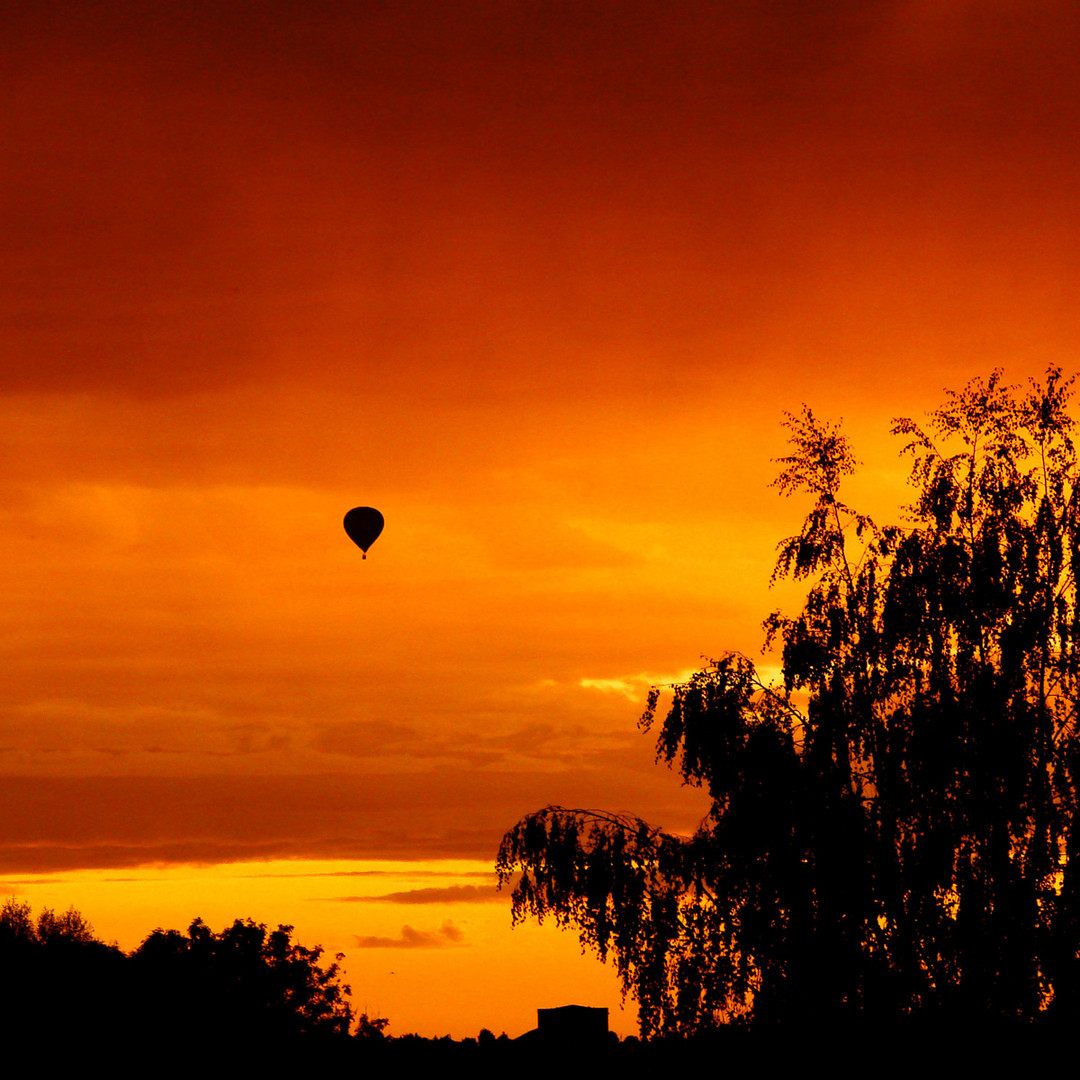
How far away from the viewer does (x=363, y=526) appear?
152 ft

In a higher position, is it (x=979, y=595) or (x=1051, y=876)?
(x=979, y=595)

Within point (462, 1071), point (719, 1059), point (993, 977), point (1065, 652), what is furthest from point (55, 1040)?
point (1065, 652)

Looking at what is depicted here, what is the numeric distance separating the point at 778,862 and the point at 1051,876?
4.10 metres

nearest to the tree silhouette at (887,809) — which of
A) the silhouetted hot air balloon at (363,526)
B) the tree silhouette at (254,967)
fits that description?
the silhouetted hot air balloon at (363,526)

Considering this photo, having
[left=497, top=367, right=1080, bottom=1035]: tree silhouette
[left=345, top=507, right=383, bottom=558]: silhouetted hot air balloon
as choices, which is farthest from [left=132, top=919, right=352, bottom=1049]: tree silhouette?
[left=497, top=367, right=1080, bottom=1035]: tree silhouette

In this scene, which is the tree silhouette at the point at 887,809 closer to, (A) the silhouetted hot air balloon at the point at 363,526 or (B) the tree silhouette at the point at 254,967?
(A) the silhouetted hot air balloon at the point at 363,526

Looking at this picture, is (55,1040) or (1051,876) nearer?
(1051,876)

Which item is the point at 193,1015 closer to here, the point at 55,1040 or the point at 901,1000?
the point at 55,1040

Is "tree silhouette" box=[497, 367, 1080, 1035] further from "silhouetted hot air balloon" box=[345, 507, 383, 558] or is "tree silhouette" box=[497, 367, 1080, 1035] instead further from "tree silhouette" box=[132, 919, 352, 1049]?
"tree silhouette" box=[132, 919, 352, 1049]

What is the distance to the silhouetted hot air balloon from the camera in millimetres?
45781

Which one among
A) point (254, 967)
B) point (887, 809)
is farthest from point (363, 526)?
point (254, 967)

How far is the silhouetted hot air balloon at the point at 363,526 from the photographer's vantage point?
45.8 meters

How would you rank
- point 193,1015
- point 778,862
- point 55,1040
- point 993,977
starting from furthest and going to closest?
1. point 193,1015
2. point 55,1040
3. point 778,862
4. point 993,977

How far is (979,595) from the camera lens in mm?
21312
